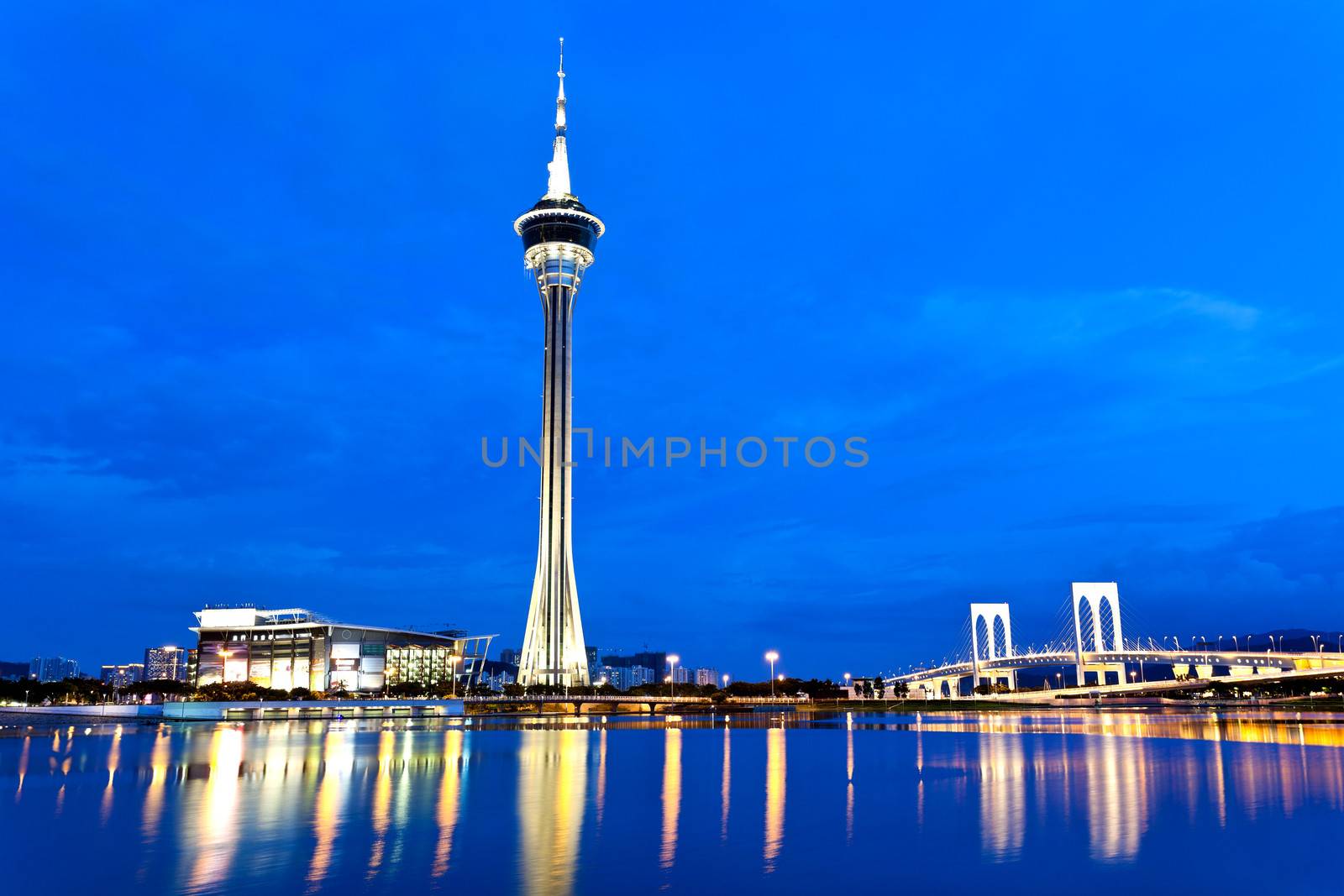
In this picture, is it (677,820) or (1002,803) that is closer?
(677,820)

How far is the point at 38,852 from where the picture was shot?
1758cm

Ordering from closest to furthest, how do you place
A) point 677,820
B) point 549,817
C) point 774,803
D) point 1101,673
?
point 677,820
point 549,817
point 774,803
point 1101,673

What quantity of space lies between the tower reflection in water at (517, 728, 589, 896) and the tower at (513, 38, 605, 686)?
337 feet

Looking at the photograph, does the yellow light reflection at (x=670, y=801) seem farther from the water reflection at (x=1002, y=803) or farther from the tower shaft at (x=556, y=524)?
the tower shaft at (x=556, y=524)

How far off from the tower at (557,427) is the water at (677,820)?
10316 cm

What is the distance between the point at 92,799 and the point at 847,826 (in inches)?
713

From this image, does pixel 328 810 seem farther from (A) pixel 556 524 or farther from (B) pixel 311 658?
(B) pixel 311 658

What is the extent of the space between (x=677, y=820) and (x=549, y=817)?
8.75 ft

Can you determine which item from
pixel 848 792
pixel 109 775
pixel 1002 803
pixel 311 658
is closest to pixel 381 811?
pixel 848 792

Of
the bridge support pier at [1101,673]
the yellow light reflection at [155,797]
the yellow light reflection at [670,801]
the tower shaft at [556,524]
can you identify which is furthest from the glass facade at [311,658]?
the yellow light reflection at [670,801]

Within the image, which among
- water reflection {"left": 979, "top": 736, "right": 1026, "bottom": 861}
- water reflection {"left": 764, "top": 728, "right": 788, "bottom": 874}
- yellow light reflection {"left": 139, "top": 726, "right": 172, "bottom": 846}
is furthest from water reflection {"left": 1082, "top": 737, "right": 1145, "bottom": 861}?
yellow light reflection {"left": 139, "top": 726, "right": 172, "bottom": 846}

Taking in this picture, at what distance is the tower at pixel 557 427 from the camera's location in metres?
144

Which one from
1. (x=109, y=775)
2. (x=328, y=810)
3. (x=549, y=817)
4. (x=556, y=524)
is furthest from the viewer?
(x=556, y=524)

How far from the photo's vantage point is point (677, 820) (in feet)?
70.3
